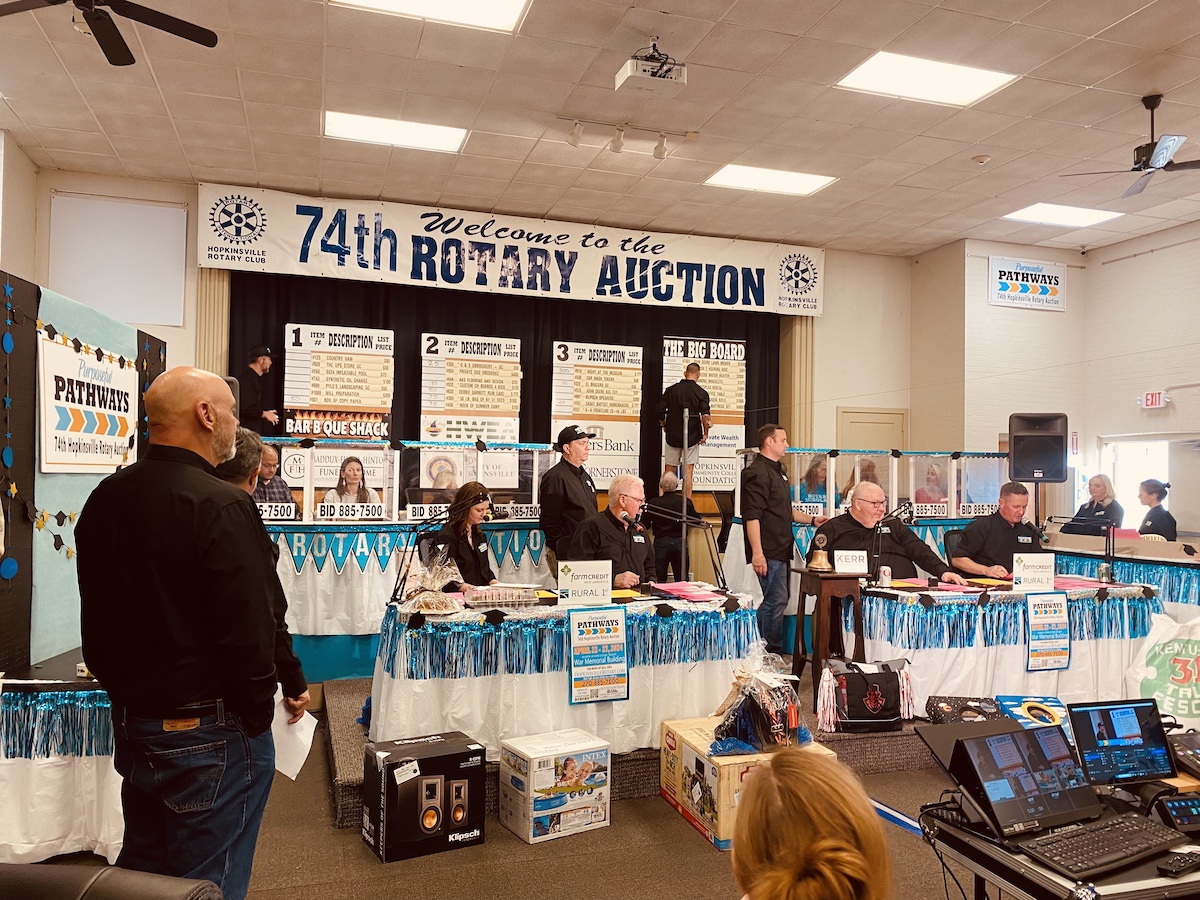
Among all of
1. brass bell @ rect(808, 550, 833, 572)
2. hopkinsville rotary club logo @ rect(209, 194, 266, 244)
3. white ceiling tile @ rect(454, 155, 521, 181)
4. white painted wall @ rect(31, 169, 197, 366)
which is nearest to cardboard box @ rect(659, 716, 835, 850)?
brass bell @ rect(808, 550, 833, 572)

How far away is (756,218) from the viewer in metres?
7.75

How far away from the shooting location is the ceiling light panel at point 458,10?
432 centimetres

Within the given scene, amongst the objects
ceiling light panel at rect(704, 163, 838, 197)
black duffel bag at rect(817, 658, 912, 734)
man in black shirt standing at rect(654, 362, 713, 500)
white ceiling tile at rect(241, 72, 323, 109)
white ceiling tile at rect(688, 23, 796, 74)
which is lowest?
black duffel bag at rect(817, 658, 912, 734)

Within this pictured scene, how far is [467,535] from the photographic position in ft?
14.8

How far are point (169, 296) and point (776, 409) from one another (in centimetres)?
557

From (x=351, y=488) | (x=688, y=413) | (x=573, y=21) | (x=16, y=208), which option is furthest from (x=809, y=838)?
(x=16, y=208)

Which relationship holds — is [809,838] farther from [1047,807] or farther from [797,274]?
[797,274]

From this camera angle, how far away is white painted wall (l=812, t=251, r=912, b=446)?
895 cm

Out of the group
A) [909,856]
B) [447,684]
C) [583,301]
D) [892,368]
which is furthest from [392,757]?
[892,368]

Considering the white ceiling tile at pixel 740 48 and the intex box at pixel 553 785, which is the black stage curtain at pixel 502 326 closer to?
the white ceiling tile at pixel 740 48

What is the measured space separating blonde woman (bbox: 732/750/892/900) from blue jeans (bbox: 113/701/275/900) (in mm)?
1258

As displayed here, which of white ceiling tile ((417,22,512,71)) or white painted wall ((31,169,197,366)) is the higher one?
white ceiling tile ((417,22,512,71))

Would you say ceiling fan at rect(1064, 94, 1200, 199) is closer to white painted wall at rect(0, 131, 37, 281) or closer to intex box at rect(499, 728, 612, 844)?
intex box at rect(499, 728, 612, 844)

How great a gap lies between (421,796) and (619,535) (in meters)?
1.82
